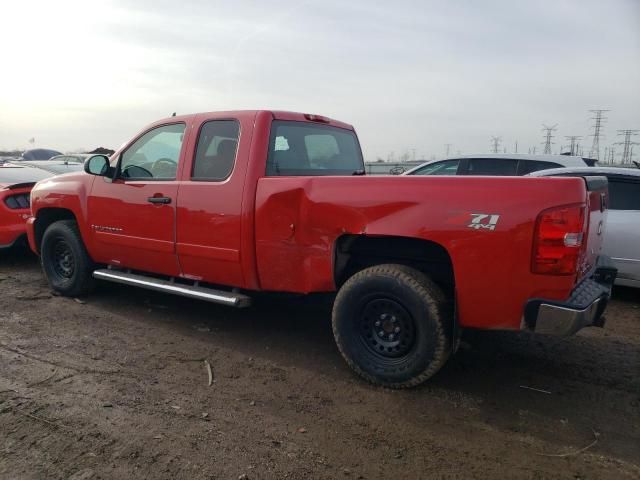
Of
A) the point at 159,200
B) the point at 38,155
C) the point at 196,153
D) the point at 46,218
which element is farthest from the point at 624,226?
the point at 38,155

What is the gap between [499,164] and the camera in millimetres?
8117

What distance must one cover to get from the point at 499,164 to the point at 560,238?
566 centimetres

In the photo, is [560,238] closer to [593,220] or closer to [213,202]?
[593,220]

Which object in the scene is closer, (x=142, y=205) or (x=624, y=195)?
(x=142, y=205)

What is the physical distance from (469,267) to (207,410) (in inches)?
73.2

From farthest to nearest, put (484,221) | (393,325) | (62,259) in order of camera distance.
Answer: (62,259) < (393,325) < (484,221)

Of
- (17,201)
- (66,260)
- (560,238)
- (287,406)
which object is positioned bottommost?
(287,406)

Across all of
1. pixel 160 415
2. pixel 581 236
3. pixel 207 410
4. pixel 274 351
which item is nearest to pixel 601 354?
pixel 581 236

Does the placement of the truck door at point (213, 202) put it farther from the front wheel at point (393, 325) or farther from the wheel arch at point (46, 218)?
the wheel arch at point (46, 218)

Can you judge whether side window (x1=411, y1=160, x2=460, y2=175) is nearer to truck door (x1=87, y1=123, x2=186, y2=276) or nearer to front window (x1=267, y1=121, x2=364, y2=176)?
front window (x1=267, y1=121, x2=364, y2=176)

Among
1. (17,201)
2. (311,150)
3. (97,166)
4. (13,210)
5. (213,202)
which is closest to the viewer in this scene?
(213,202)

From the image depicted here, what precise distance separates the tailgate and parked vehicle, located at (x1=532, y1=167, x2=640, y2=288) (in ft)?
6.65

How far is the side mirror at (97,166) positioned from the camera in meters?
4.83

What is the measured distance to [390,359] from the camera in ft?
11.4
